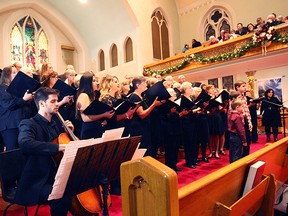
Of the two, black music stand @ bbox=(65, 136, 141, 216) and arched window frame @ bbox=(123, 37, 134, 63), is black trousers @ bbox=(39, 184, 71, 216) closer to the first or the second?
black music stand @ bbox=(65, 136, 141, 216)

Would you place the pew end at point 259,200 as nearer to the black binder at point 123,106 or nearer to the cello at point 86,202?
the cello at point 86,202

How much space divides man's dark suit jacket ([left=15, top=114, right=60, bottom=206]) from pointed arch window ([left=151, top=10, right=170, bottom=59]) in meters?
11.6

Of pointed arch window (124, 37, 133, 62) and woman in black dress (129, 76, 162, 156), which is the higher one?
pointed arch window (124, 37, 133, 62)

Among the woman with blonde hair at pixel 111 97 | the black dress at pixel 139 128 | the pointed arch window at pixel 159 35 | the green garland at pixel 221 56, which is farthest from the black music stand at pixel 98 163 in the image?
the pointed arch window at pixel 159 35

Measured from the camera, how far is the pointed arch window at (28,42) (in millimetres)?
12773

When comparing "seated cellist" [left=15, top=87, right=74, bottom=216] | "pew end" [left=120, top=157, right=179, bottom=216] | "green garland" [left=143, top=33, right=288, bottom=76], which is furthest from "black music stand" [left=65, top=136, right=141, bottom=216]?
"green garland" [left=143, top=33, right=288, bottom=76]

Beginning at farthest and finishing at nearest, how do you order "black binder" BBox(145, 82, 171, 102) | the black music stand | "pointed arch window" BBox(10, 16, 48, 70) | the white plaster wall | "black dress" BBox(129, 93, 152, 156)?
"pointed arch window" BBox(10, 16, 48, 70) < the white plaster wall < "black binder" BBox(145, 82, 171, 102) < "black dress" BBox(129, 93, 152, 156) < the black music stand

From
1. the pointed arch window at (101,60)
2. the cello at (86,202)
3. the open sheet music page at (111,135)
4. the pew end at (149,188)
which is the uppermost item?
the pointed arch window at (101,60)

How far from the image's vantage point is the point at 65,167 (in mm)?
1628

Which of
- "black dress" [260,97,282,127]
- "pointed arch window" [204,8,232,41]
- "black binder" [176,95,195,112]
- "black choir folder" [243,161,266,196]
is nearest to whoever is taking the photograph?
"black choir folder" [243,161,266,196]

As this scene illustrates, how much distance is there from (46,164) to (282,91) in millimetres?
11754

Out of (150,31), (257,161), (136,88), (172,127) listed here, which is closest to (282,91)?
(150,31)

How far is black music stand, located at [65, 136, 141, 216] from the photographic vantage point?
1.69m

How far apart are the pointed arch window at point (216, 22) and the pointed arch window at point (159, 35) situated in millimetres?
2210
